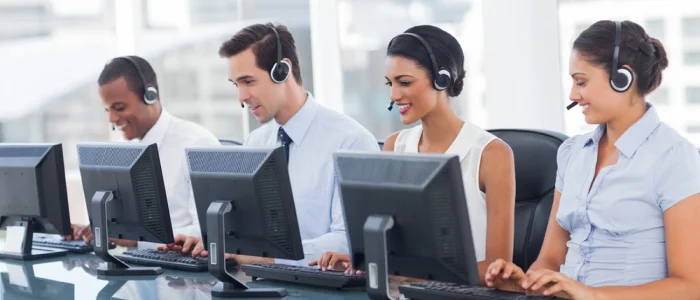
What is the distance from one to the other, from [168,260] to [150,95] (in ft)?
3.27

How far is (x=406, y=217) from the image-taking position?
1.82 m

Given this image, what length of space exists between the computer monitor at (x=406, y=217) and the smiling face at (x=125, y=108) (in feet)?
5.53

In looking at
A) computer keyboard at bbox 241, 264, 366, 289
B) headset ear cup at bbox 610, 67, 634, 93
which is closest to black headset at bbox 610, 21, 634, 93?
headset ear cup at bbox 610, 67, 634, 93

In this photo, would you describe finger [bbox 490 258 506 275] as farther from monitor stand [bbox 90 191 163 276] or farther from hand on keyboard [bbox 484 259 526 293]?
monitor stand [bbox 90 191 163 276]

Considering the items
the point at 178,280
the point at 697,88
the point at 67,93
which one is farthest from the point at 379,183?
the point at 67,93

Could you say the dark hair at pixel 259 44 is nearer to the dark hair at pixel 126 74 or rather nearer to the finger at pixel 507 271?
the dark hair at pixel 126 74

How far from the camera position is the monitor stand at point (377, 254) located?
72.0 inches

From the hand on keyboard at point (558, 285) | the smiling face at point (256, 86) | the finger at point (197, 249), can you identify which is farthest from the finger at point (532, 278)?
the smiling face at point (256, 86)

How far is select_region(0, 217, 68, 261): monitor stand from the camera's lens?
2.96 metres

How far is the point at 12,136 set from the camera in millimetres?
6848

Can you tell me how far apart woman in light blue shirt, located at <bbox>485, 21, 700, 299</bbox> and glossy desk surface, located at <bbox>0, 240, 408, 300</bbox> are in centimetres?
44

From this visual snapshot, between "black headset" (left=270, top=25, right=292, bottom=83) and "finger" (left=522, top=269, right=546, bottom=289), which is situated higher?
"black headset" (left=270, top=25, right=292, bottom=83)

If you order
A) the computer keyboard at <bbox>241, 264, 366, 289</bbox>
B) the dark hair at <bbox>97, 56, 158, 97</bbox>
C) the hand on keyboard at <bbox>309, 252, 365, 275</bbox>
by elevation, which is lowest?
the computer keyboard at <bbox>241, 264, 366, 289</bbox>

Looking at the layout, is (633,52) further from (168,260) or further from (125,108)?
(125,108)
